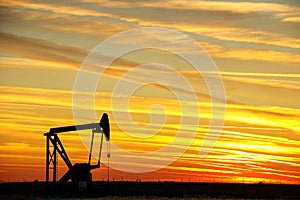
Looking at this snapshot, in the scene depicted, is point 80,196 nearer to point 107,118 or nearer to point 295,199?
point 107,118

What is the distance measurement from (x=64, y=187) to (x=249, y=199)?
18206 mm

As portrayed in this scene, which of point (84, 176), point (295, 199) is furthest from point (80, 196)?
point (295, 199)

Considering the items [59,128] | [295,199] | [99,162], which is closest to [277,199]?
[295,199]

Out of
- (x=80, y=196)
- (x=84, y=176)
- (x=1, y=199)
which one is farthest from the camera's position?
(x=84, y=176)

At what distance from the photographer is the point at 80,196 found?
66.7m

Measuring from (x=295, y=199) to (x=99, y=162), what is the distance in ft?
62.7

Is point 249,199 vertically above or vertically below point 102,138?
below

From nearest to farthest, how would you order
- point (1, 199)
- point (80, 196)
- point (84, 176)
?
point (1, 199), point (80, 196), point (84, 176)

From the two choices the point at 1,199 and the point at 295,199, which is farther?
the point at 295,199

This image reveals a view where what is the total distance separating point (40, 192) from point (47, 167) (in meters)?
2.54

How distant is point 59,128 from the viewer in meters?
72.0

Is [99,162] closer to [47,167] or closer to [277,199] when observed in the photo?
[47,167]

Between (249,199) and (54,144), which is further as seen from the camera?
(54,144)

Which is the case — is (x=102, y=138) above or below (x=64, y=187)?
above
